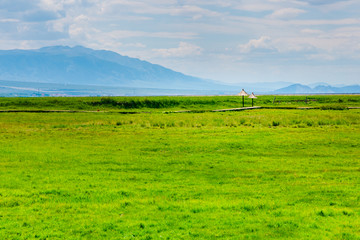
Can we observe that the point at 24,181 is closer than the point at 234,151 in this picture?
Yes

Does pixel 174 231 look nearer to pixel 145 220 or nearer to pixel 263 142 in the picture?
pixel 145 220

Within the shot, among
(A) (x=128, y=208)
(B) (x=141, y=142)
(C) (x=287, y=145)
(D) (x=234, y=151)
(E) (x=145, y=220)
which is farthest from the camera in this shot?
(B) (x=141, y=142)

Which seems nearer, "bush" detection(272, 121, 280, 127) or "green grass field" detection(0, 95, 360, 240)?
"green grass field" detection(0, 95, 360, 240)

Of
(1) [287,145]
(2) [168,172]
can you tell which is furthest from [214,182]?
(1) [287,145]

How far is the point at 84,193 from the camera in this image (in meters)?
16.0

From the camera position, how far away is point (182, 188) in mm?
16984

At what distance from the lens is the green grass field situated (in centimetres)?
1191

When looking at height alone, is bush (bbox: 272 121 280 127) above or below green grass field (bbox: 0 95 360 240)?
above

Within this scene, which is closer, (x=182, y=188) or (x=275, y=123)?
(x=182, y=188)

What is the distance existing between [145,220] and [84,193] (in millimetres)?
4542

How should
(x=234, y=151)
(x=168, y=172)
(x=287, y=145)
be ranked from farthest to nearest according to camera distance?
(x=287, y=145) → (x=234, y=151) → (x=168, y=172)

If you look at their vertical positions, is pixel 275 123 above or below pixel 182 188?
above

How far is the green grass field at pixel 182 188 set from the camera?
469 inches

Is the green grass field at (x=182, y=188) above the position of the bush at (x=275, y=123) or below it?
below
